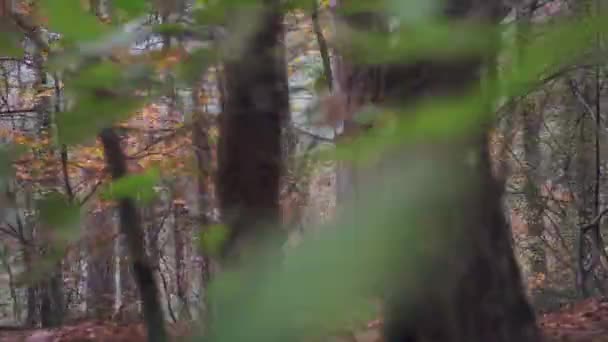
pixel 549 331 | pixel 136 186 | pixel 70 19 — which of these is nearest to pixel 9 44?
pixel 136 186

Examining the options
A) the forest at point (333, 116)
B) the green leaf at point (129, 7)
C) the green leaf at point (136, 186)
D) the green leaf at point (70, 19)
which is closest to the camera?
the forest at point (333, 116)

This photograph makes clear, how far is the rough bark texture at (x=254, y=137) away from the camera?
3.11 ft

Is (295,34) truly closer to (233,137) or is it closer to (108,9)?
(233,137)

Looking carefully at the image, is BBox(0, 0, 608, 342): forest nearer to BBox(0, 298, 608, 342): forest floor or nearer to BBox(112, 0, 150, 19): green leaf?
BBox(112, 0, 150, 19): green leaf

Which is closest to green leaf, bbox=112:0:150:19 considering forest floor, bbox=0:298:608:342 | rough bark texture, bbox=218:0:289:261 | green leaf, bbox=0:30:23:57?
rough bark texture, bbox=218:0:289:261

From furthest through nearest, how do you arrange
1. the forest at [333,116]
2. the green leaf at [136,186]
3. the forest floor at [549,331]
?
the forest floor at [549,331] < the green leaf at [136,186] < the forest at [333,116]

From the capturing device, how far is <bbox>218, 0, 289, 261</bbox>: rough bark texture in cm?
95

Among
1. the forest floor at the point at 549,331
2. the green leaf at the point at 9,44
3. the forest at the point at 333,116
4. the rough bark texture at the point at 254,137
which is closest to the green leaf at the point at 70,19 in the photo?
the forest at the point at 333,116

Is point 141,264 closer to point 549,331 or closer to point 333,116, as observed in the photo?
point 333,116

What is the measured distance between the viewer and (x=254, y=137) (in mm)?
1839

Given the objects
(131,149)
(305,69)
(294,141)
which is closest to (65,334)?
(131,149)

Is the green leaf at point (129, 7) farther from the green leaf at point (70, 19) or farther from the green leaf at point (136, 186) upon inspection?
the green leaf at point (136, 186)

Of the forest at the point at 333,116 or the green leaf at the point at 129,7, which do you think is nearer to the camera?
the forest at the point at 333,116

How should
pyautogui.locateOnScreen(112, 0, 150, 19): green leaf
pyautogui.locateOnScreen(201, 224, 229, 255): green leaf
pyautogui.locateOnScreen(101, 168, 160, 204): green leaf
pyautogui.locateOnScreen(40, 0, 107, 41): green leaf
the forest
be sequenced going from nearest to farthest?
the forest < pyautogui.locateOnScreen(40, 0, 107, 41): green leaf < pyautogui.locateOnScreen(112, 0, 150, 19): green leaf < pyautogui.locateOnScreen(101, 168, 160, 204): green leaf < pyautogui.locateOnScreen(201, 224, 229, 255): green leaf
